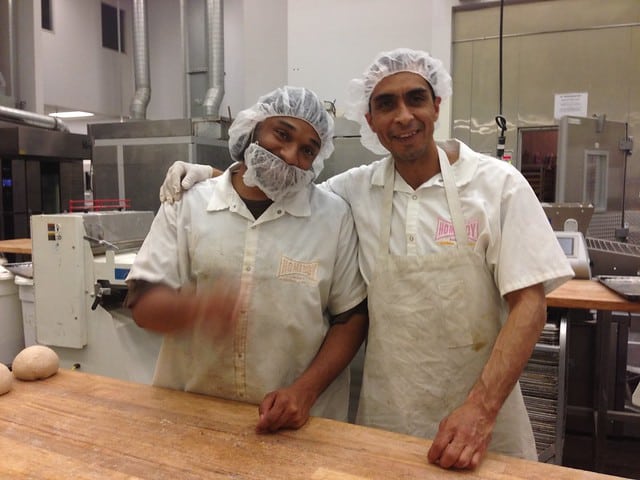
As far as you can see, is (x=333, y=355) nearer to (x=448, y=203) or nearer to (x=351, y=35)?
(x=448, y=203)

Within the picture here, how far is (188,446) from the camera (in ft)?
3.39

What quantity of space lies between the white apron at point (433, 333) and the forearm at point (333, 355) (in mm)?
44

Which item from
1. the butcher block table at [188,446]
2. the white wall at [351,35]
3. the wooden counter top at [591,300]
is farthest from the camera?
the white wall at [351,35]

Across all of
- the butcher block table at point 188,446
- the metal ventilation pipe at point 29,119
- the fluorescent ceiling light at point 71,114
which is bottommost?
the butcher block table at point 188,446

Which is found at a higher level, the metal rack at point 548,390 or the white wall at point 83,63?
the white wall at point 83,63

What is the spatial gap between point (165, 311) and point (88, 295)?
163 centimetres

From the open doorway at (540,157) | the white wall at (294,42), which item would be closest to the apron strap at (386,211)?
the white wall at (294,42)

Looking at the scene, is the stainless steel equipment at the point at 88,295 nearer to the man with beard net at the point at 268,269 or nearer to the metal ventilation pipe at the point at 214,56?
the man with beard net at the point at 268,269

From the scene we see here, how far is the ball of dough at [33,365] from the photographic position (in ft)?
4.42

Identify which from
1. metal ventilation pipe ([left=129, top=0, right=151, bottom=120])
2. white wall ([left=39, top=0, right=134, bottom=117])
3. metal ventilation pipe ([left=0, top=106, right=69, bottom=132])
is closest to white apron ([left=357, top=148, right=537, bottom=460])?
metal ventilation pipe ([left=0, top=106, right=69, bottom=132])

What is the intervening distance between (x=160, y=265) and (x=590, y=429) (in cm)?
255

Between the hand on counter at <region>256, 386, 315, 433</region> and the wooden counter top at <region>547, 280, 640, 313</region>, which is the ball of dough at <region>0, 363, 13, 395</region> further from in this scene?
the wooden counter top at <region>547, 280, 640, 313</region>

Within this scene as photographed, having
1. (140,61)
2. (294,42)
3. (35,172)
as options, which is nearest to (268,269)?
(294,42)

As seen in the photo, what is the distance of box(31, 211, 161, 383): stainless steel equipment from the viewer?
99.7 inches
